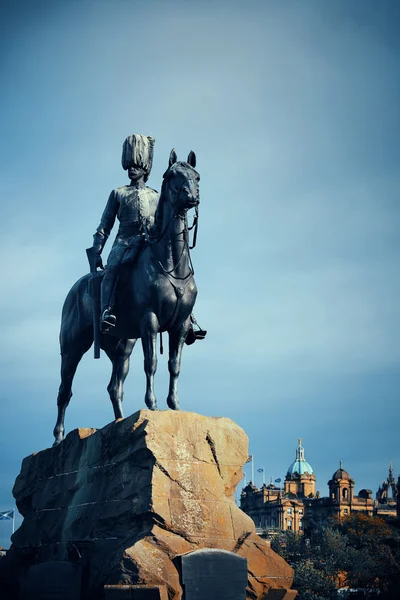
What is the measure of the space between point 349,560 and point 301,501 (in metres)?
94.2

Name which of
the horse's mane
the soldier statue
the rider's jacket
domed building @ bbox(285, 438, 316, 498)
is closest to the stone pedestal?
the soldier statue

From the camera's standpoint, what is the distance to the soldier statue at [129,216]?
20719 millimetres

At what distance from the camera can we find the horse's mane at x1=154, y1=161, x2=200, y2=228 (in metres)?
19.7

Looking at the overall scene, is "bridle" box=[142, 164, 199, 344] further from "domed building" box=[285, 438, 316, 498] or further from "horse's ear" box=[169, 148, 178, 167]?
"domed building" box=[285, 438, 316, 498]

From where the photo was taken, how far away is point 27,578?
19938 mm

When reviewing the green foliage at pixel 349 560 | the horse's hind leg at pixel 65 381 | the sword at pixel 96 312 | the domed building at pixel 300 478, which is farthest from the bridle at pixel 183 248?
the domed building at pixel 300 478

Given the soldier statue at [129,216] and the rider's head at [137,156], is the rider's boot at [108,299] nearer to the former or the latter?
the soldier statue at [129,216]

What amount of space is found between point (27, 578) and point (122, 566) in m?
3.18

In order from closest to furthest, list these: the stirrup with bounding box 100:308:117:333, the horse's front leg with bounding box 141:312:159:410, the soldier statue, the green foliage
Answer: the horse's front leg with bounding box 141:312:159:410 < the stirrup with bounding box 100:308:117:333 < the soldier statue < the green foliage

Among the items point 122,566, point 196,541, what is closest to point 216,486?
point 196,541

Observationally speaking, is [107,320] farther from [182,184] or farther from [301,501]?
[301,501]

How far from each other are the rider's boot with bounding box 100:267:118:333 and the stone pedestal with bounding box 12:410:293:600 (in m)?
1.96

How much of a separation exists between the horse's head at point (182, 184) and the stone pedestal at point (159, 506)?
3.79 m

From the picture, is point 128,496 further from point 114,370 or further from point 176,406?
point 114,370
